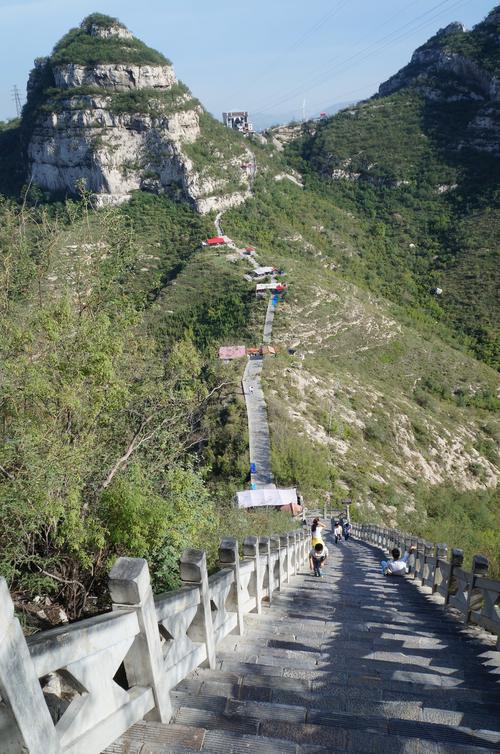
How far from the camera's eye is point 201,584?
384 centimetres

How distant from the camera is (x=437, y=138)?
356 ft

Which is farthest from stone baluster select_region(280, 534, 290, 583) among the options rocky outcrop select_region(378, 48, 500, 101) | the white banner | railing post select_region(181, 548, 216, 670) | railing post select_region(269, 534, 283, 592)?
rocky outcrop select_region(378, 48, 500, 101)

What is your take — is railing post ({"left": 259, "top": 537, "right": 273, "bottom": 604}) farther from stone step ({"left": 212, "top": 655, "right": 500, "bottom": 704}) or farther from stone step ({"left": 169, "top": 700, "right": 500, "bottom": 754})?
stone step ({"left": 169, "top": 700, "right": 500, "bottom": 754})

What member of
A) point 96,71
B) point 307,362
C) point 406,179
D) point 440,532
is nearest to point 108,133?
point 96,71

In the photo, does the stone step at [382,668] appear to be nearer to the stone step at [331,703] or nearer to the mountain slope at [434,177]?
the stone step at [331,703]

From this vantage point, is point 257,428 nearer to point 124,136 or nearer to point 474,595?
point 474,595

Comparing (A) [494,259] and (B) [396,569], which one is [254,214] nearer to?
(A) [494,259]

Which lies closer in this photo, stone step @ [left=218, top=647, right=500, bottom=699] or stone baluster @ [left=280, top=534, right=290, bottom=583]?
stone step @ [left=218, top=647, right=500, bottom=699]

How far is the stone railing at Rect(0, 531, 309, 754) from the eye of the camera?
80.3 inches

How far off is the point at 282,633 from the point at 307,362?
42.5 m

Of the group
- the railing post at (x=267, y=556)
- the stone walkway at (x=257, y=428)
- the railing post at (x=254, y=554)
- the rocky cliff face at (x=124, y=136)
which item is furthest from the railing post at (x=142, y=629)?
the rocky cliff face at (x=124, y=136)

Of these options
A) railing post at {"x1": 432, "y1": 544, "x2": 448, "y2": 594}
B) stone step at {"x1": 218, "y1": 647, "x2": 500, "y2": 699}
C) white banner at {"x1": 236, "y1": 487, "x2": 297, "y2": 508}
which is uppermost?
stone step at {"x1": 218, "y1": 647, "x2": 500, "y2": 699}

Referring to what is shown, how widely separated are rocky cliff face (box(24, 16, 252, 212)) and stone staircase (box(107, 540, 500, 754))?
8331cm

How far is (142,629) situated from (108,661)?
0.28m
